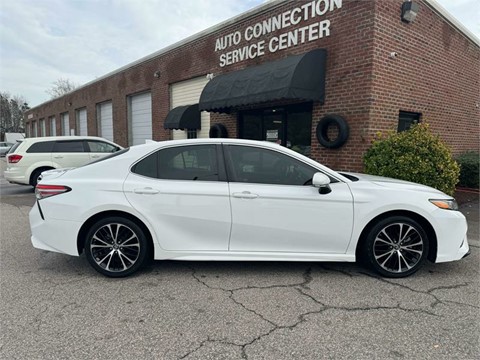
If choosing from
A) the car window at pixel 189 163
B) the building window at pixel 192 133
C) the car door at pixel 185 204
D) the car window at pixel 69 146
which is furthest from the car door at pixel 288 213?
the building window at pixel 192 133

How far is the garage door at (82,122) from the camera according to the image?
2243 cm

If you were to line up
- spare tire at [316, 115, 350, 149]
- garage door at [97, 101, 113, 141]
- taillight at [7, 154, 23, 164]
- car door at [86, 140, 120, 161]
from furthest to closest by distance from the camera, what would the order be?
garage door at [97, 101, 113, 141]
car door at [86, 140, 120, 161]
taillight at [7, 154, 23, 164]
spare tire at [316, 115, 350, 149]

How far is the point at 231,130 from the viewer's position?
10625 mm

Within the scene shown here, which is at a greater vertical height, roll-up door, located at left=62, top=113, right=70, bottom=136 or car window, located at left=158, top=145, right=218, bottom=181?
roll-up door, located at left=62, top=113, right=70, bottom=136

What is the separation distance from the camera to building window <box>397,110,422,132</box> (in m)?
8.20

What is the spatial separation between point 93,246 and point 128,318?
3.74 feet

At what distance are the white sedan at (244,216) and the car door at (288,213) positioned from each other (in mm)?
11

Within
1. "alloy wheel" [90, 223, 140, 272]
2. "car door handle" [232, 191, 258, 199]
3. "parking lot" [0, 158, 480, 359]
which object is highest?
"car door handle" [232, 191, 258, 199]

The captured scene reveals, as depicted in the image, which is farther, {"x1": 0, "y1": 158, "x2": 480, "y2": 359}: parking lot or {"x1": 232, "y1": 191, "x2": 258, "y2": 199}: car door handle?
{"x1": 232, "y1": 191, "x2": 258, "y2": 199}: car door handle

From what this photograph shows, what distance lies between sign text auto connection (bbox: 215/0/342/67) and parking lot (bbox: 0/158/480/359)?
19.6 feet

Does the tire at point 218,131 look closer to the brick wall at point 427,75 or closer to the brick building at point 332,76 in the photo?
the brick building at point 332,76

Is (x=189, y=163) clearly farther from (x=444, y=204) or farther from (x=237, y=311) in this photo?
(x=444, y=204)

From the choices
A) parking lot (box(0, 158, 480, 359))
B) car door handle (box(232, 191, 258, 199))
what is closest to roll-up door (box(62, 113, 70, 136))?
parking lot (box(0, 158, 480, 359))

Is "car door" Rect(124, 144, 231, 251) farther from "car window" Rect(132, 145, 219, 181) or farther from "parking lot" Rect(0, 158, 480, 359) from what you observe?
"parking lot" Rect(0, 158, 480, 359)
